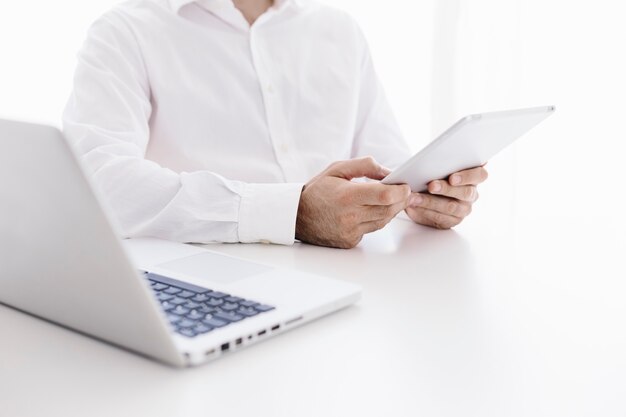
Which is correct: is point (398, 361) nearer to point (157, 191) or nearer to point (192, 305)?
point (192, 305)

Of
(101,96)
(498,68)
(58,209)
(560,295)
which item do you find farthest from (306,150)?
(498,68)

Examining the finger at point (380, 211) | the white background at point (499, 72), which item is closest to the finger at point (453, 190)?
the finger at point (380, 211)

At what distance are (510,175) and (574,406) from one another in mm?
2221

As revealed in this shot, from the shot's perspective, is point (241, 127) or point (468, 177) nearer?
point (468, 177)

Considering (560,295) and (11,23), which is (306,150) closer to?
(560,295)

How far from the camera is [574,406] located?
0.63 m

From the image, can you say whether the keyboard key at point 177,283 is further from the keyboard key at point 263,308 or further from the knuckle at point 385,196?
the knuckle at point 385,196

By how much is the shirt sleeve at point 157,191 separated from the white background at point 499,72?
3.44 ft

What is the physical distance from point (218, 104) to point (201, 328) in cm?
98

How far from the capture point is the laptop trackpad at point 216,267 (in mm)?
913

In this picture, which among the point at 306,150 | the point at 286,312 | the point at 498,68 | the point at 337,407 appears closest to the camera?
the point at 337,407

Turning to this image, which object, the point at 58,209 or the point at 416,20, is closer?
the point at 58,209

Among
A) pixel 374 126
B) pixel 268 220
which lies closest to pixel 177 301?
pixel 268 220

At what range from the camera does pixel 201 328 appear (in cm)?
71
